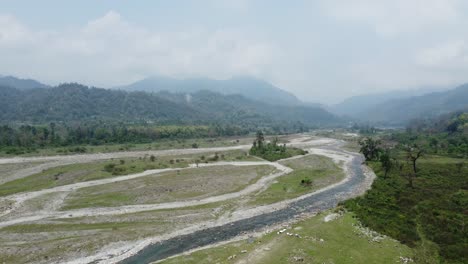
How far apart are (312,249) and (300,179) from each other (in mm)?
40958

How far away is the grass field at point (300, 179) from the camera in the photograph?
195ft

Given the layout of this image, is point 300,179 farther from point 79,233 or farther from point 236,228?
point 79,233

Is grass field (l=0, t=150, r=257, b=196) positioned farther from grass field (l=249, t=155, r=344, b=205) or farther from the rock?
the rock

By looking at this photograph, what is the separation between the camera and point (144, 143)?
153 metres

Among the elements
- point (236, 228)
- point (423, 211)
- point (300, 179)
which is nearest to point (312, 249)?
point (236, 228)

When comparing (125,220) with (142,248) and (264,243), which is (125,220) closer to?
(142,248)

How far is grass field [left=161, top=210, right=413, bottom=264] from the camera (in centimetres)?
3112

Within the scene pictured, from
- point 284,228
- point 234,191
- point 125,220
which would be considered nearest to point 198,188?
point 234,191

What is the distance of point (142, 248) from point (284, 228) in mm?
17523

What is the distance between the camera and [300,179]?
73.6 m

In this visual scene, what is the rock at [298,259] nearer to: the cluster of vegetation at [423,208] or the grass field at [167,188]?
the cluster of vegetation at [423,208]

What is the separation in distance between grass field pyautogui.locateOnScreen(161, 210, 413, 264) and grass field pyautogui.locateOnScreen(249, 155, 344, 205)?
18378mm

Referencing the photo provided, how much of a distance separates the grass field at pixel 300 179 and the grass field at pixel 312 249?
A: 18.4 meters

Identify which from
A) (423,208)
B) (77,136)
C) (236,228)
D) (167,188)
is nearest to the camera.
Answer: (236,228)
